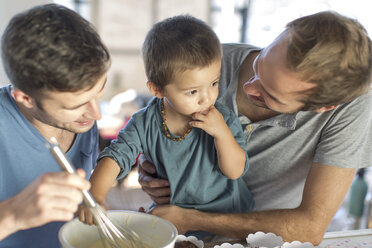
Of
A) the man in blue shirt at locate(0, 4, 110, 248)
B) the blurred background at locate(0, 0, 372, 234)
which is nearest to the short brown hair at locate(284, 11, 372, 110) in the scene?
the man in blue shirt at locate(0, 4, 110, 248)

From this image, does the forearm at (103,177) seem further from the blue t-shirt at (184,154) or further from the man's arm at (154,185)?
the man's arm at (154,185)

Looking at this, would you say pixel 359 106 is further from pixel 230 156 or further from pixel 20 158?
pixel 20 158

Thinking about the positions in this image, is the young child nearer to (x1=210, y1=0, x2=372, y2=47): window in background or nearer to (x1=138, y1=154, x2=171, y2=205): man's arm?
(x1=138, y1=154, x2=171, y2=205): man's arm

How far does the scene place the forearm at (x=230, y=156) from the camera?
1204 millimetres

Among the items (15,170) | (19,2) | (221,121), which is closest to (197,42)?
(221,121)

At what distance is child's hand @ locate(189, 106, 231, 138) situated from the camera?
1193 millimetres

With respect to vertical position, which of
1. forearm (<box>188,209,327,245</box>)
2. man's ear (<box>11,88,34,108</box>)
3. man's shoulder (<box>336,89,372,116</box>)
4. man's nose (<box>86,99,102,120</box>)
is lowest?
forearm (<box>188,209,327,245</box>)

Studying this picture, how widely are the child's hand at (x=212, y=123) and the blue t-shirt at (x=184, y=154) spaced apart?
0.29 feet

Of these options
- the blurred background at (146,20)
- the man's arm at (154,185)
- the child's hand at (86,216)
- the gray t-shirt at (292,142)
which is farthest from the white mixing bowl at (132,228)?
the blurred background at (146,20)

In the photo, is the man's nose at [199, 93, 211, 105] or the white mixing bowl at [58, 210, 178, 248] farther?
the man's nose at [199, 93, 211, 105]

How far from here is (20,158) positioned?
4.00 ft

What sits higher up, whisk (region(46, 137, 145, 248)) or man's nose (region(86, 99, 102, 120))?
man's nose (region(86, 99, 102, 120))

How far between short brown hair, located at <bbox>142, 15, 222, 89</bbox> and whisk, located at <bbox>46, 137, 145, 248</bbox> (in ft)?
1.48

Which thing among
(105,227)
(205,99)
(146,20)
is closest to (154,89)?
(205,99)
